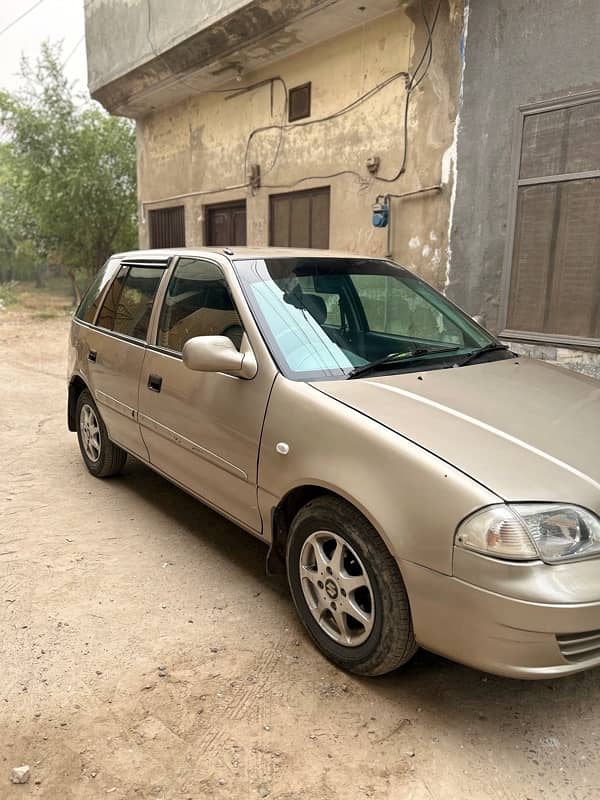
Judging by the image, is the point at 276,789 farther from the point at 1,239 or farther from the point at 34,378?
the point at 1,239

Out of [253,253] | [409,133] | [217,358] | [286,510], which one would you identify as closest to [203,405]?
[217,358]

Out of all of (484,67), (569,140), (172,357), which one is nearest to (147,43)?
(484,67)

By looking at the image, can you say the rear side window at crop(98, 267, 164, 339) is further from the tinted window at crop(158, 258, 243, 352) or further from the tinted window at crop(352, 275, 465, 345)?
the tinted window at crop(352, 275, 465, 345)

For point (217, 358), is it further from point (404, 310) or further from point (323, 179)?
point (323, 179)

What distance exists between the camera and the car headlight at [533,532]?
2043 mm

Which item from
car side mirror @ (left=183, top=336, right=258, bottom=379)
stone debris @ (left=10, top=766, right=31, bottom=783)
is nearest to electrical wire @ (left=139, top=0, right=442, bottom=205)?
car side mirror @ (left=183, top=336, right=258, bottom=379)

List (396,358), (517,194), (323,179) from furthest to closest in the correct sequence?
(323,179) → (517,194) → (396,358)

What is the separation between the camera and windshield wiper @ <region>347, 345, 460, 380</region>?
293 centimetres

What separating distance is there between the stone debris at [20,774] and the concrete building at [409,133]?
554 cm

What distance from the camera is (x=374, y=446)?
2393mm

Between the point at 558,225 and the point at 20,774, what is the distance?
599cm

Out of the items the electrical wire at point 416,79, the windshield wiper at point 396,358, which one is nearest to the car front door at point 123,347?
the windshield wiper at point 396,358

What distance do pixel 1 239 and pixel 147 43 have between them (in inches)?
1035

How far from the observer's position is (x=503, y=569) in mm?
2035
